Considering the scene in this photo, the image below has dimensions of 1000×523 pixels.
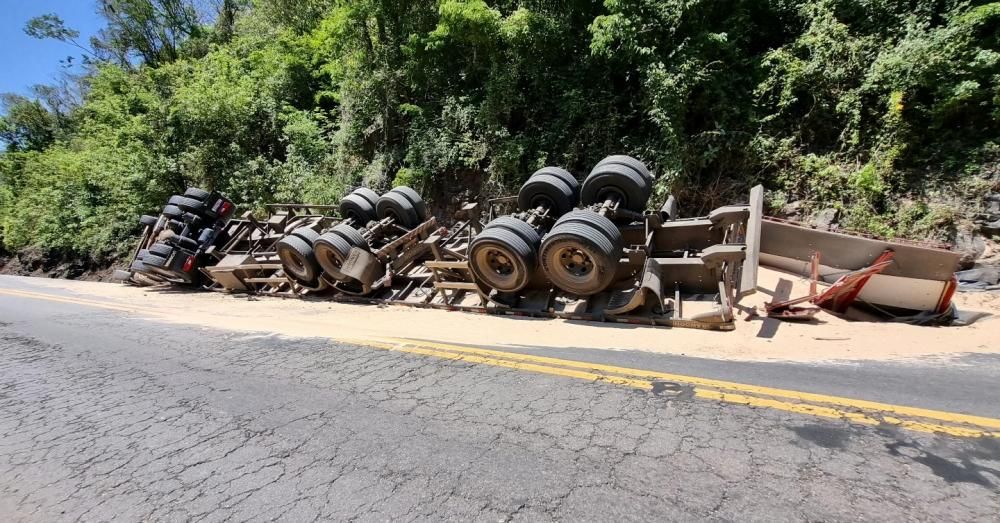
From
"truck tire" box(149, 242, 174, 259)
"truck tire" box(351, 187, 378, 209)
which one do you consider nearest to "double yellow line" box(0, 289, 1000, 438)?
"truck tire" box(351, 187, 378, 209)

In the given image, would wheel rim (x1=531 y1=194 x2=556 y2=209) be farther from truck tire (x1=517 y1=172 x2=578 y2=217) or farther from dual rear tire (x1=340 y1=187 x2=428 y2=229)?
dual rear tire (x1=340 y1=187 x2=428 y2=229)

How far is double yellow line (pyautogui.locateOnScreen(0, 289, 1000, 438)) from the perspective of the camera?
9.08 feet

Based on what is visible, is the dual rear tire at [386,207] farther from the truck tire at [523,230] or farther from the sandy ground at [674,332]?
the truck tire at [523,230]

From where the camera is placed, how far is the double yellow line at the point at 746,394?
277cm

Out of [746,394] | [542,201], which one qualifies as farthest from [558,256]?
[746,394]

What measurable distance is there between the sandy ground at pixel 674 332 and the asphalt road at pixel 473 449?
0.48 meters

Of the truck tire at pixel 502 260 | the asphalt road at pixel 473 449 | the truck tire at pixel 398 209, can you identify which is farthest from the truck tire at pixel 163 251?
the truck tire at pixel 502 260

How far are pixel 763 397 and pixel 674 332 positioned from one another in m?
2.06

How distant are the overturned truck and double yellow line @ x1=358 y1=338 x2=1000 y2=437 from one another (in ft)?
6.10

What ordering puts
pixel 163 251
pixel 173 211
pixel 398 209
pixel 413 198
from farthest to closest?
1. pixel 173 211
2. pixel 163 251
3. pixel 413 198
4. pixel 398 209

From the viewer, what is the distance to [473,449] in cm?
279

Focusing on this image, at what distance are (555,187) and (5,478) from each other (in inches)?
257

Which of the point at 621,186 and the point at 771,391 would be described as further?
the point at 621,186

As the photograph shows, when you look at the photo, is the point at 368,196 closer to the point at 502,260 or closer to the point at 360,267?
the point at 360,267
